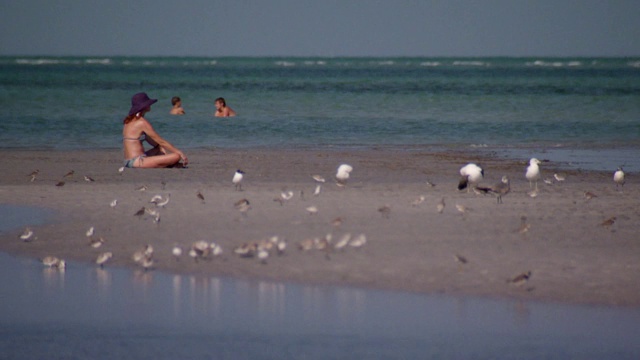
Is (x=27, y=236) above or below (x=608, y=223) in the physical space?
below

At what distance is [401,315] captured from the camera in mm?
7586

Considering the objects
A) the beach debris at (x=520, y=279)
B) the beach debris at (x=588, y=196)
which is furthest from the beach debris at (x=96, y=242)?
the beach debris at (x=588, y=196)

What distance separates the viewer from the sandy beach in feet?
28.2

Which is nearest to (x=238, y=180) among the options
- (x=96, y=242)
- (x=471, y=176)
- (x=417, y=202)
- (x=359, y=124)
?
(x=417, y=202)

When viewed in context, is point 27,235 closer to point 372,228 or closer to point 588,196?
point 372,228

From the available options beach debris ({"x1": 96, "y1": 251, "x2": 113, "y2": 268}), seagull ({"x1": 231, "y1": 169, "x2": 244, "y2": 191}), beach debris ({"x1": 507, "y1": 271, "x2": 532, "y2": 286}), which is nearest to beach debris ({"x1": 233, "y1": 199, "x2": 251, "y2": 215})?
seagull ({"x1": 231, "y1": 169, "x2": 244, "y2": 191})

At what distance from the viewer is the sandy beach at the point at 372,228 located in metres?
8.59

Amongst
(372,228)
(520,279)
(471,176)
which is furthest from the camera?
(471,176)

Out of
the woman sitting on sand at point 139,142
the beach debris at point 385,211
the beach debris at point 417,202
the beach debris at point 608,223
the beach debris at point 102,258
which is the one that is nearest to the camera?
the beach debris at point 102,258

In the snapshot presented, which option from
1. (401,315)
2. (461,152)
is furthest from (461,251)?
(461,152)

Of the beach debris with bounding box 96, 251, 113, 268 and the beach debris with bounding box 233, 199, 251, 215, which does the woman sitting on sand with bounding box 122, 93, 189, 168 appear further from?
the beach debris with bounding box 96, 251, 113, 268

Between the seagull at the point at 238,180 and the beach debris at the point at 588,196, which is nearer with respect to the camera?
the beach debris at the point at 588,196

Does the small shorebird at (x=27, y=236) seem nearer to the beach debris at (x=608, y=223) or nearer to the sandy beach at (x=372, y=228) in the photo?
the sandy beach at (x=372, y=228)

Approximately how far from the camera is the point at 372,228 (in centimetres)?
1038
